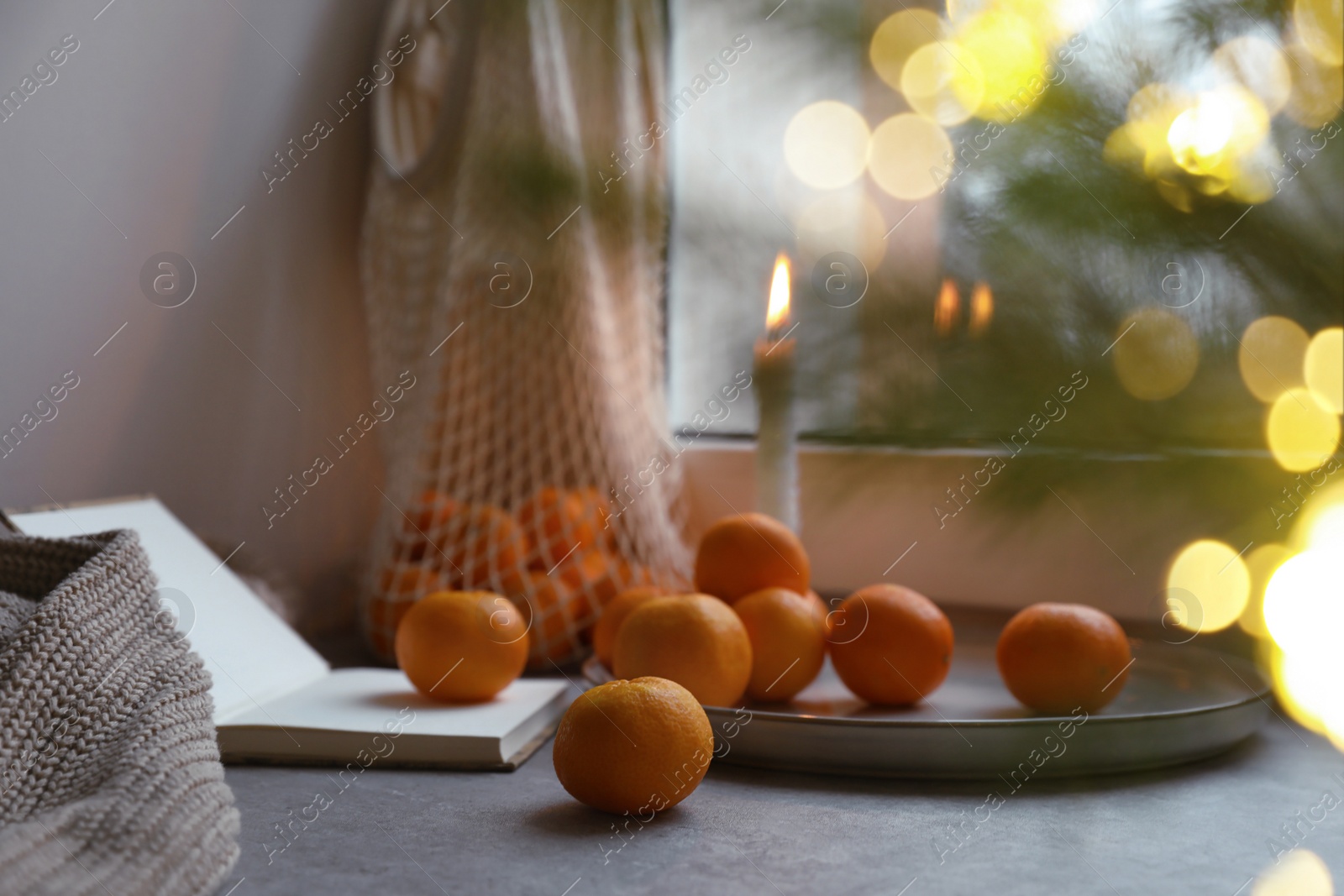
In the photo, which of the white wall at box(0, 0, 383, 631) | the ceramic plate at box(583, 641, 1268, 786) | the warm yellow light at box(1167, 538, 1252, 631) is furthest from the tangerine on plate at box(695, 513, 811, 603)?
the white wall at box(0, 0, 383, 631)

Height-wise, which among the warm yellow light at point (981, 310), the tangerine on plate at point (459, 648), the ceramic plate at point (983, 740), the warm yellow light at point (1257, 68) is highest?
the warm yellow light at point (1257, 68)

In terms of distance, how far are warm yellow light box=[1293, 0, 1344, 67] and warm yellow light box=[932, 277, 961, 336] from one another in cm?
11

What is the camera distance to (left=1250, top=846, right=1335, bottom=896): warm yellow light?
1.44 feet

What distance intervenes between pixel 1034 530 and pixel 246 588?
0.63 metres

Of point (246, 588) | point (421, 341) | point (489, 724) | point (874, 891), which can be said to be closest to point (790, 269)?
point (874, 891)

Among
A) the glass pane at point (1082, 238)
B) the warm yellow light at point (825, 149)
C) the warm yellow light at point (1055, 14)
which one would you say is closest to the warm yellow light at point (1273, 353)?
the glass pane at point (1082, 238)

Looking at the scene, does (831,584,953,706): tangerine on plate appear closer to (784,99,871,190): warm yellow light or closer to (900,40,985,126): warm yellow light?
(900,40,985,126): warm yellow light

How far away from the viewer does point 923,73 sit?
33 centimetres

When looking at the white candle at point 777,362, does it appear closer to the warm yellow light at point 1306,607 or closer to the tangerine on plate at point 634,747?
the tangerine on plate at point 634,747

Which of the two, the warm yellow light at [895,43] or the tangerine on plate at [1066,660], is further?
the tangerine on plate at [1066,660]

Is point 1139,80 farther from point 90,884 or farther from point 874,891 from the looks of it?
point 90,884

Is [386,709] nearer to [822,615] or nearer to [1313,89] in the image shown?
[822,615]

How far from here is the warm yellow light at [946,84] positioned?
1.06ft

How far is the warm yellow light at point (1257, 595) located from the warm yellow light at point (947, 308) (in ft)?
1.60
